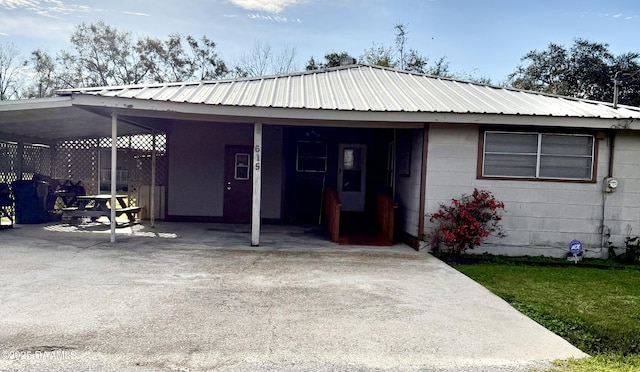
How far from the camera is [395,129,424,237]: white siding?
8031mm

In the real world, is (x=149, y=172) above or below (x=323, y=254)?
above

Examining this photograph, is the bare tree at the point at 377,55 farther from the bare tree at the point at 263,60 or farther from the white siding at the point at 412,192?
the white siding at the point at 412,192

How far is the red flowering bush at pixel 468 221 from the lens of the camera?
739cm

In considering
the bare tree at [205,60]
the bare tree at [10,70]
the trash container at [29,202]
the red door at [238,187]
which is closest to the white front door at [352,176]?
the red door at [238,187]

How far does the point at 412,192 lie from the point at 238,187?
4714mm

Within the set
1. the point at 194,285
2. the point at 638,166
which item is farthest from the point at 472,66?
the point at 194,285

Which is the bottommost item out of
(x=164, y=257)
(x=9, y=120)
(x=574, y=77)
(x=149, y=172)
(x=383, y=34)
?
(x=164, y=257)

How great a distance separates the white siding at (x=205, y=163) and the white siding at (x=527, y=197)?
4591 millimetres

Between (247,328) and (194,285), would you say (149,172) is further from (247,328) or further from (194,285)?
(247,328)

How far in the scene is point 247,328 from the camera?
12.5 ft

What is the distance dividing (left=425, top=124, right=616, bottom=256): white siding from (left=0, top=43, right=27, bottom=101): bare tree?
34.2m

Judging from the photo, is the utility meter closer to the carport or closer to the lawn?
the lawn

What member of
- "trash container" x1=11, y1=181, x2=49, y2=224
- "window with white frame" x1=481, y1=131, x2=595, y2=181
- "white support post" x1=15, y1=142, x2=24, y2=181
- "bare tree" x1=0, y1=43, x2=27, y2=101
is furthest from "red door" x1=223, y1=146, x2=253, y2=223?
"bare tree" x1=0, y1=43, x2=27, y2=101

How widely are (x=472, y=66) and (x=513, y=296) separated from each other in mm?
27286
